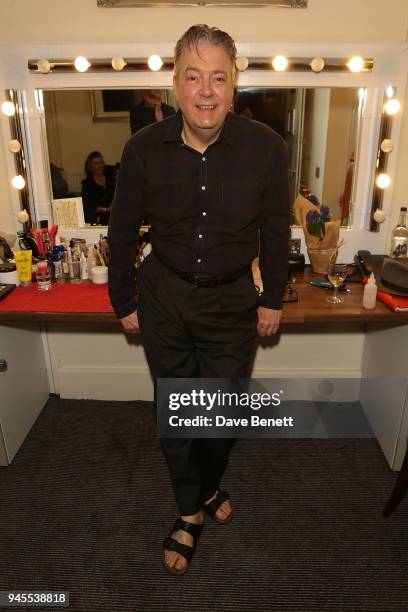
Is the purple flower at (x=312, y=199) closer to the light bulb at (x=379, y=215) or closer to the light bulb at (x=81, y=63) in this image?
the light bulb at (x=379, y=215)

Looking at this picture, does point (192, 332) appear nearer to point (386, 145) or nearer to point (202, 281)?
point (202, 281)

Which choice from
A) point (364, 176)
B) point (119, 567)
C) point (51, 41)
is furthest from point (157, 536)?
point (51, 41)

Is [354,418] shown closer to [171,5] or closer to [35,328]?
[35,328]

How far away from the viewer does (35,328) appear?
255 cm

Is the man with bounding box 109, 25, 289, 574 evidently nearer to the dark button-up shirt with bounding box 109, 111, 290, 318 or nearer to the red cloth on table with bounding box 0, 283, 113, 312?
the dark button-up shirt with bounding box 109, 111, 290, 318

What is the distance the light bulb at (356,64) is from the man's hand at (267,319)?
3.71 feet

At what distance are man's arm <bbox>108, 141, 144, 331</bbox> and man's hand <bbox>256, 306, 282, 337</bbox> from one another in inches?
16.9

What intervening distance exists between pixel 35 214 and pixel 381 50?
5.47 ft

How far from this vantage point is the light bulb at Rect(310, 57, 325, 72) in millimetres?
2102

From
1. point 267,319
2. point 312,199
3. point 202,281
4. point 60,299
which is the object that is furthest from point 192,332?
point 312,199

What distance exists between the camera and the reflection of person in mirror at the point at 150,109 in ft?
7.25

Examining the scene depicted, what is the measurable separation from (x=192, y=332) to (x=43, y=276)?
2.76 feet

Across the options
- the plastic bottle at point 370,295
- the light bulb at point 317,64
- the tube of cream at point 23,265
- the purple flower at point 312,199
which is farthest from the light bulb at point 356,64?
the tube of cream at point 23,265

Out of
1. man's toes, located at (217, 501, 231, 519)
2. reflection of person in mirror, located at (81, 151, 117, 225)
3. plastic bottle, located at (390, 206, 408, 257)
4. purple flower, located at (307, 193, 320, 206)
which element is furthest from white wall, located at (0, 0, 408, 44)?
man's toes, located at (217, 501, 231, 519)
